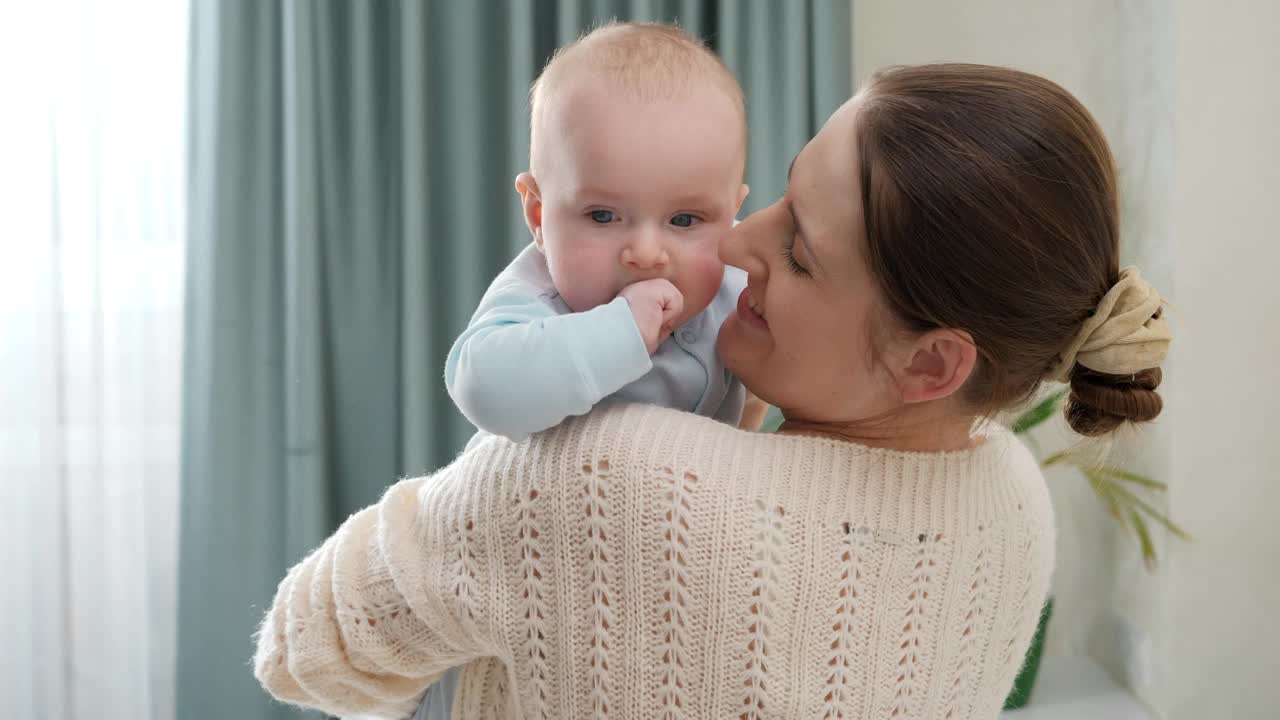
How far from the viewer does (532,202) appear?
117 cm

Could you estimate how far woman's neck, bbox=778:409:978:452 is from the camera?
997mm

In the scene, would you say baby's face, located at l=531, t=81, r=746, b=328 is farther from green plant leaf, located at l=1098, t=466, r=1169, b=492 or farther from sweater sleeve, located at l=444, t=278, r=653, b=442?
green plant leaf, located at l=1098, t=466, r=1169, b=492

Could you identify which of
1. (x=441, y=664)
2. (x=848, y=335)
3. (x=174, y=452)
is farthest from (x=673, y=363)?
(x=174, y=452)

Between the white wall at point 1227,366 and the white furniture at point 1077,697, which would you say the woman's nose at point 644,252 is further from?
the white furniture at point 1077,697

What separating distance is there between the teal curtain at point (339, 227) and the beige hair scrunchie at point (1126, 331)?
1.73 m

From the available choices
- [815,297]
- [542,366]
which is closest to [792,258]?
[815,297]

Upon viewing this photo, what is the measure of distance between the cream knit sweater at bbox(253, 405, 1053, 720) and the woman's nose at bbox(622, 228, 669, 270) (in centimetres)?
17

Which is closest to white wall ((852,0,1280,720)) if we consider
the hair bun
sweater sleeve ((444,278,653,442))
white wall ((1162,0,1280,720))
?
white wall ((1162,0,1280,720))

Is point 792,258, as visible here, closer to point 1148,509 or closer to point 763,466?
point 763,466

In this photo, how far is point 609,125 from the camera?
1018mm

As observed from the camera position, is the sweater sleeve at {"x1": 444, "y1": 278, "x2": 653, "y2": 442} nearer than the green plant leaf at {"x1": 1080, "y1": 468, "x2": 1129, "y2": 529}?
Yes

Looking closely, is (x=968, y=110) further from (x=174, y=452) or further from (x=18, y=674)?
(x=18, y=674)

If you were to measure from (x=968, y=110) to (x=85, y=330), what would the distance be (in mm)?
2227

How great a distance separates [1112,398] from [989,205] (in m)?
0.23
